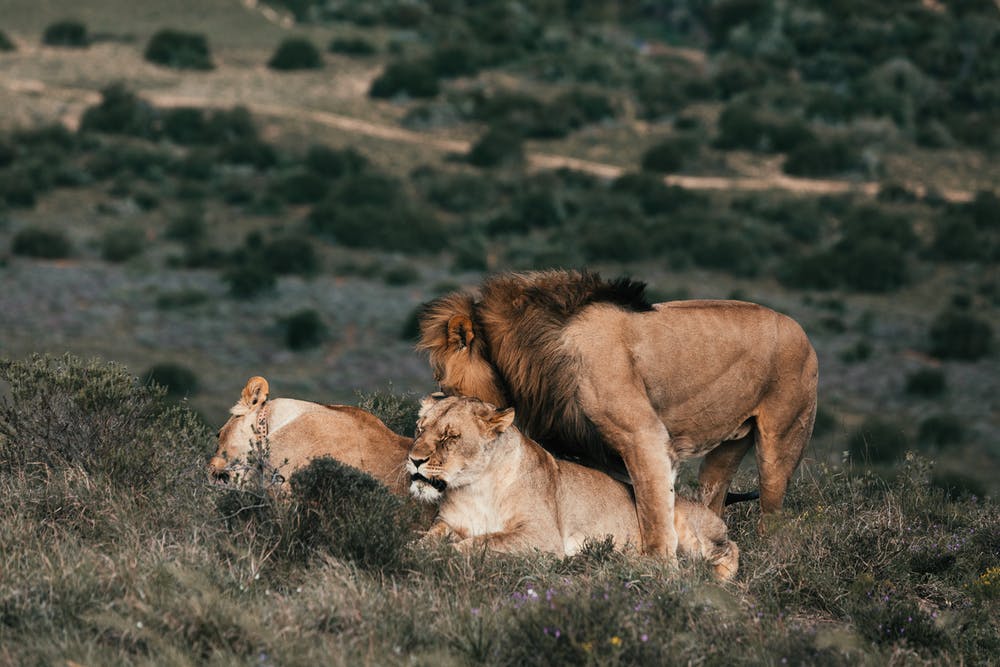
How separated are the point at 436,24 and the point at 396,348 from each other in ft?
142

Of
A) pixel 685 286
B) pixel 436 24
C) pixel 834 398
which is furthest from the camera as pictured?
pixel 436 24

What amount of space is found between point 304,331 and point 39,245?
998 cm

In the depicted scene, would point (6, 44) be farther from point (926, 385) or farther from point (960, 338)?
point (926, 385)

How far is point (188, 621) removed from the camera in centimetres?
574

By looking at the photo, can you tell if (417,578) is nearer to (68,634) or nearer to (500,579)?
(500,579)

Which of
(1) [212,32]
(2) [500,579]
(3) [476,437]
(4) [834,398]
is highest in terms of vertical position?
(3) [476,437]

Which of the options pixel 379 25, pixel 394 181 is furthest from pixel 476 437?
pixel 379 25

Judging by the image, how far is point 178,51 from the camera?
63.3 metres

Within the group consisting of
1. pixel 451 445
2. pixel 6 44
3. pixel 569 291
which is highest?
pixel 569 291

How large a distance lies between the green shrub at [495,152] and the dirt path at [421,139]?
822 millimetres

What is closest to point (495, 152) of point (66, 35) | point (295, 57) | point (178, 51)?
point (295, 57)

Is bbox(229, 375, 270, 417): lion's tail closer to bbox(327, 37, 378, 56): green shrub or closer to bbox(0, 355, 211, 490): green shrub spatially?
bbox(0, 355, 211, 490): green shrub

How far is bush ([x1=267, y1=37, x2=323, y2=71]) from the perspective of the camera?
6309 cm

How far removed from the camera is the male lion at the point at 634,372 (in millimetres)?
7309
